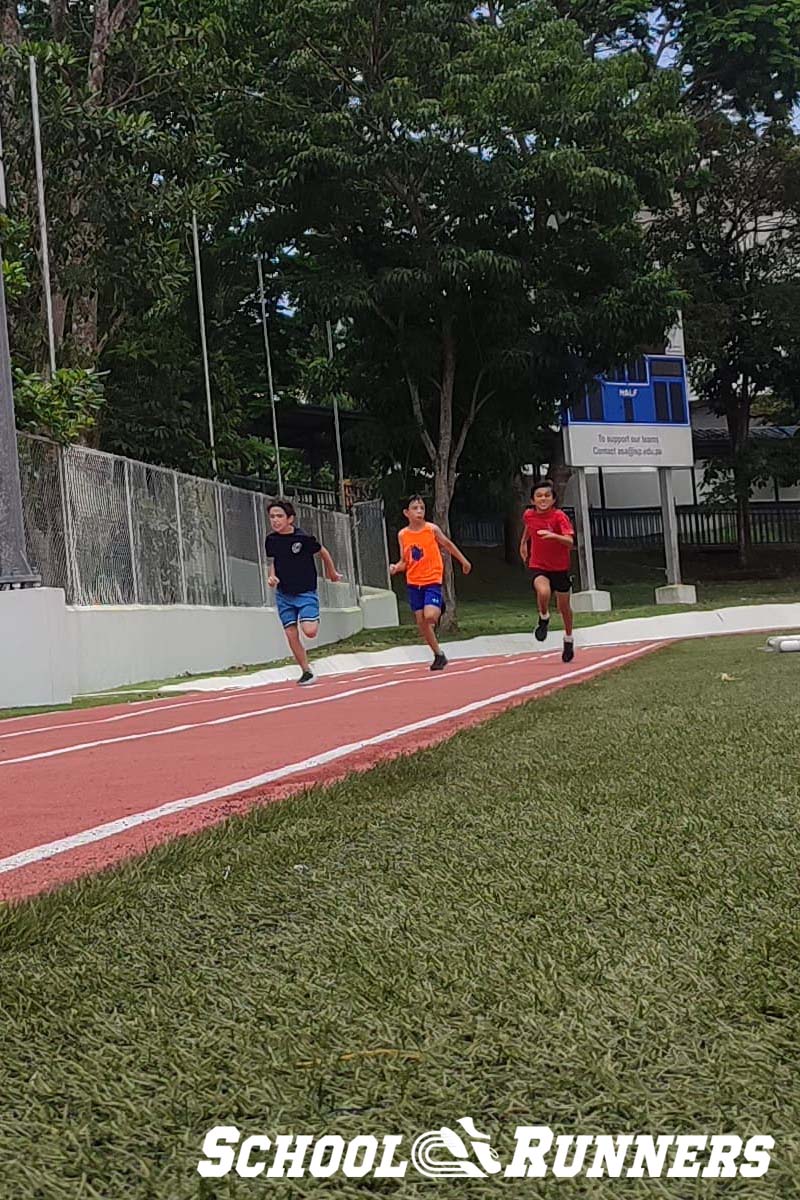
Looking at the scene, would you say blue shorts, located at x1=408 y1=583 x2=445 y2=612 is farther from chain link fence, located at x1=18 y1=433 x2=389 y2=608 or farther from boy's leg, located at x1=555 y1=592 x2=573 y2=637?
chain link fence, located at x1=18 y1=433 x2=389 y2=608

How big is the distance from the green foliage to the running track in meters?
4.64

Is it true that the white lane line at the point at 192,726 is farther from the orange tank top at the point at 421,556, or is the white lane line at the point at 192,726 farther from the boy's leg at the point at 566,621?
the boy's leg at the point at 566,621

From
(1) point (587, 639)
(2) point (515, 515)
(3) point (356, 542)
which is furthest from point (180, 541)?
(2) point (515, 515)

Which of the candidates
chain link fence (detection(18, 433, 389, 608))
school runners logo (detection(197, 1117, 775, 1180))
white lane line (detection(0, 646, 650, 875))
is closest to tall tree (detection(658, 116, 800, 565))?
chain link fence (detection(18, 433, 389, 608))

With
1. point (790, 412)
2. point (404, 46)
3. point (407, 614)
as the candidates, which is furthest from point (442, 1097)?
point (790, 412)

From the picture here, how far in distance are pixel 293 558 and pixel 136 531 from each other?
557cm

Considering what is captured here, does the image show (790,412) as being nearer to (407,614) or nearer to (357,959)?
(407,614)

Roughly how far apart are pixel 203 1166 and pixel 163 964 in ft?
3.66

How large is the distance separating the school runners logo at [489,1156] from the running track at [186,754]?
2129 millimetres

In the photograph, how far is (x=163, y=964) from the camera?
302 cm

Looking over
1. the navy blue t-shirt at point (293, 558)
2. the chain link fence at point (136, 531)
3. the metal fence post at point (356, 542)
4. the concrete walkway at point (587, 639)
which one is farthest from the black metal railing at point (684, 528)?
the navy blue t-shirt at point (293, 558)

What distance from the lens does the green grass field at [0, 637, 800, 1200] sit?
2.04m

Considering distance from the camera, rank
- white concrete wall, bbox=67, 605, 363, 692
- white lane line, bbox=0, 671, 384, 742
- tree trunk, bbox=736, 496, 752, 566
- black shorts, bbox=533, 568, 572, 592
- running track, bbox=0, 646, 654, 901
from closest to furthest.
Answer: running track, bbox=0, 646, 654, 901, white lane line, bbox=0, 671, 384, 742, black shorts, bbox=533, 568, 572, 592, white concrete wall, bbox=67, 605, 363, 692, tree trunk, bbox=736, 496, 752, 566

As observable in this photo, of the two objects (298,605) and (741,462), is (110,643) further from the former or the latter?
(741,462)
